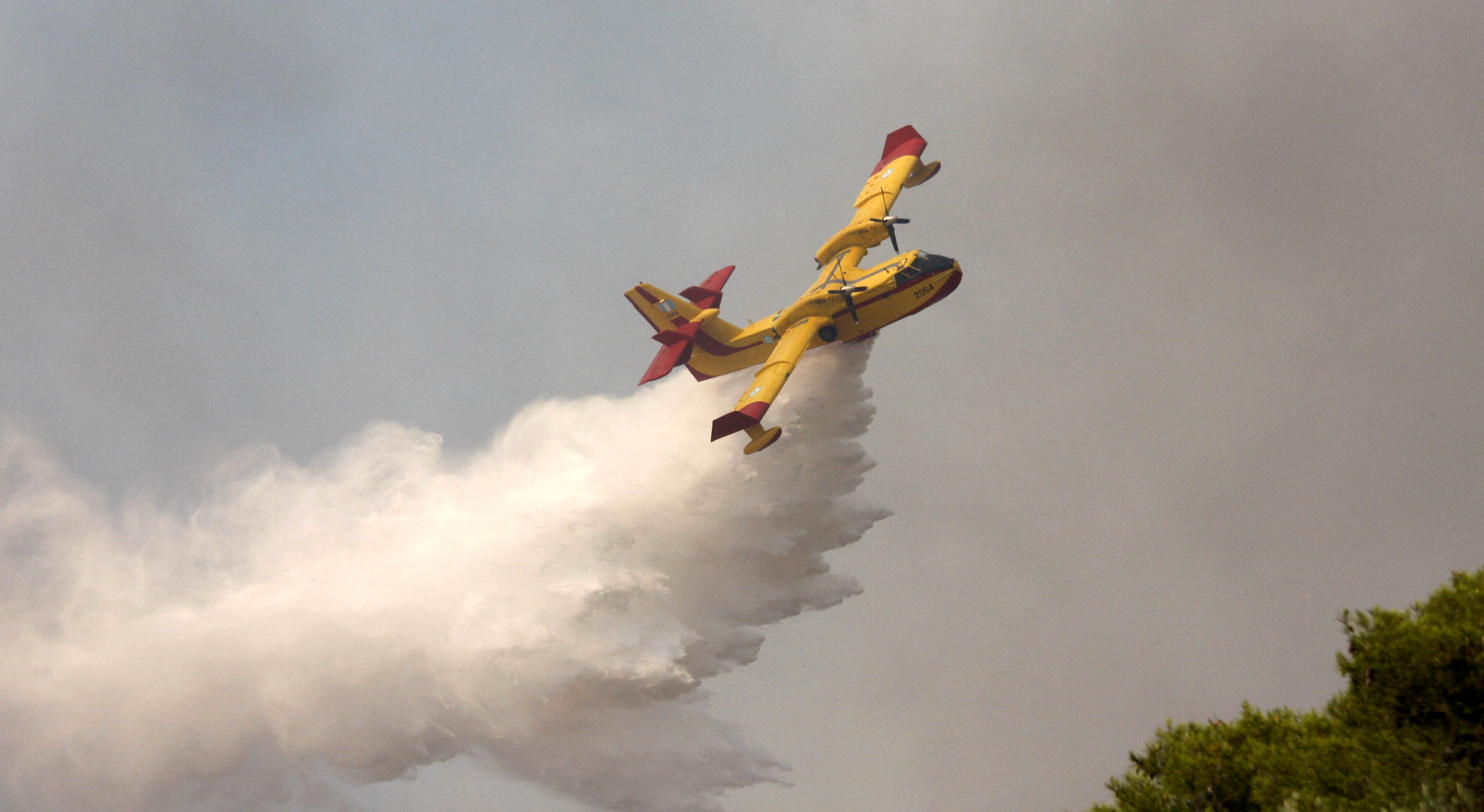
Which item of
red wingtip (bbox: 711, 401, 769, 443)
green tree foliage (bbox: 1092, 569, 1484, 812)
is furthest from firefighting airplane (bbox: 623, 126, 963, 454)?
green tree foliage (bbox: 1092, 569, 1484, 812)

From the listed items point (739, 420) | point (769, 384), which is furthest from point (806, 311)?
point (739, 420)

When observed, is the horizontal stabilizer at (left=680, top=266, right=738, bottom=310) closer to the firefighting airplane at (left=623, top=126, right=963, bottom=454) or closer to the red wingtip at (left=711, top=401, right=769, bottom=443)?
Answer: the firefighting airplane at (left=623, top=126, right=963, bottom=454)

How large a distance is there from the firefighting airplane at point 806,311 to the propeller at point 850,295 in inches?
1.1

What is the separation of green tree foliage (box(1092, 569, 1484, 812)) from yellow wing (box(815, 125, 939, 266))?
18699mm

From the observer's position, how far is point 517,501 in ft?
122

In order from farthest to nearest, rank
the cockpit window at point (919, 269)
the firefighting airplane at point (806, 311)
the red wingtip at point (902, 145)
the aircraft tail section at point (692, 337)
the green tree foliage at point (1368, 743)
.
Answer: the red wingtip at point (902, 145) < the aircraft tail section at point (692, 337) < the cockpit window at point (919, 269) < the firefighting airplane at point (806, 311) < the green tree foliage at point (1368, 743)

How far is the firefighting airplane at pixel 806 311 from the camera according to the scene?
105ft

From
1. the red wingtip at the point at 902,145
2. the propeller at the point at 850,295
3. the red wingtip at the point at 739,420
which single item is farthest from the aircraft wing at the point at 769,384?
the red wingtip at the point at 902,145

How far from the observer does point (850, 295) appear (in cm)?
3328

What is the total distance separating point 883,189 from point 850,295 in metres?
7.31

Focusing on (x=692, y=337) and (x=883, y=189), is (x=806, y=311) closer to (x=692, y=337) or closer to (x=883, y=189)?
(x=692, y=337)

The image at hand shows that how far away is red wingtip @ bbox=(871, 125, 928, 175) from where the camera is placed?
41.1 metres

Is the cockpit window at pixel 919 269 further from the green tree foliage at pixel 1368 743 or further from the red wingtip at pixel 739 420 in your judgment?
the green tree foliage at pixel 1368 743

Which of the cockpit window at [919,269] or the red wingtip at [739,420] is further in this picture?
the cockpit window at [919,269]
